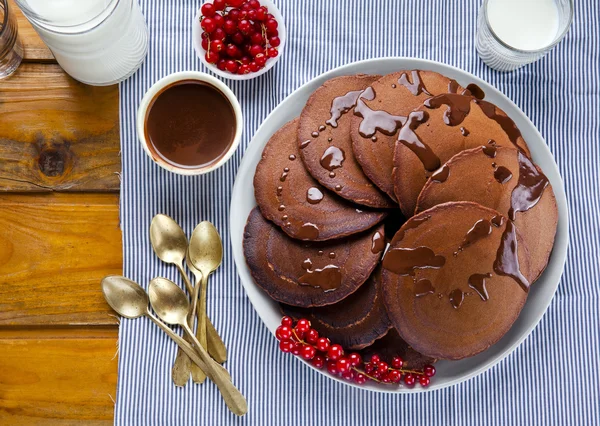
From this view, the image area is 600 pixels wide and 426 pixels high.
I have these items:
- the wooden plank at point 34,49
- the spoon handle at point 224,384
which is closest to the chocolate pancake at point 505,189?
the spoon handle at point 224,384

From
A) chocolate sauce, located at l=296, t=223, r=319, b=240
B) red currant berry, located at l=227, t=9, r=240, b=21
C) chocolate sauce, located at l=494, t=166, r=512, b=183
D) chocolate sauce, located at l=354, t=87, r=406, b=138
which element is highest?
chocolate sauce, located at l=494, t=166, r=512, b=183

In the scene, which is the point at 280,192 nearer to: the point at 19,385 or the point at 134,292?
the point at 134,292

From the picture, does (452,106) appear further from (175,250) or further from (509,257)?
(175,250)

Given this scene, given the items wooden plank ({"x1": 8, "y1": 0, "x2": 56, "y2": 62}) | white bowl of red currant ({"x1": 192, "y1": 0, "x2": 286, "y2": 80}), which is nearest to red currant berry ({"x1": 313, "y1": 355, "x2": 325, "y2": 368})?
white bowl of red currant ({"x1": 192, "y1": 0, "x2": 286, "y2": 80})

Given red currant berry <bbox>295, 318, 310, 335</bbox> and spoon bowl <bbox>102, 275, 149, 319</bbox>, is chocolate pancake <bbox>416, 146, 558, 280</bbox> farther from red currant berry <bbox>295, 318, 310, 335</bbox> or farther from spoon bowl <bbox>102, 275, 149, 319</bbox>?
spoon bowl <bbox>102, 275, 149, 319</bbox>

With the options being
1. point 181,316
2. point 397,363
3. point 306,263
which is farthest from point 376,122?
point 181,316

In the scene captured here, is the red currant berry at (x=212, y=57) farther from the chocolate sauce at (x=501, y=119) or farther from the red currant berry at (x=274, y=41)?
the chocolate sauce at (x=501, y=119)

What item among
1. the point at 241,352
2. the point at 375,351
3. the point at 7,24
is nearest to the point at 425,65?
the point at 375,351

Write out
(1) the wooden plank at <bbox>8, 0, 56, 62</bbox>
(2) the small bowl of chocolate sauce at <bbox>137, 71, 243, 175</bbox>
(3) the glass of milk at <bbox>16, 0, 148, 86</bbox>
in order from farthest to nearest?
(1) the wooden plank at <bbox>8, 0, 56, 62</bbox> → (2) the small bowl of chocolate sauce at <bbox>137, 71, 243, 175</bbox> → (3) the glass of milk at <bbox>16, 0, 148, 86</bbox>
